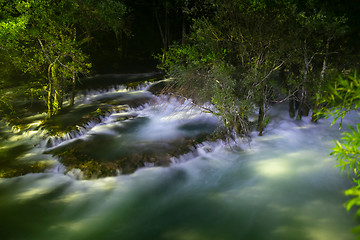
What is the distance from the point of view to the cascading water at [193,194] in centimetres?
865

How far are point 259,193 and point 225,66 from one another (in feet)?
18.9

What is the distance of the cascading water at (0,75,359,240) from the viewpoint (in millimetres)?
8648

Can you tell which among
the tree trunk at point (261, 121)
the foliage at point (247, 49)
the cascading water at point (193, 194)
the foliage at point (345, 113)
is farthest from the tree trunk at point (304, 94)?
the foliage at point (345, 113)

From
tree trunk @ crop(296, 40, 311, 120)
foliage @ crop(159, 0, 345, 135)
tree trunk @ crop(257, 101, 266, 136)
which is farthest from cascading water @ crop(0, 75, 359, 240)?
foliage @ crop(159, 0, 345, 135)

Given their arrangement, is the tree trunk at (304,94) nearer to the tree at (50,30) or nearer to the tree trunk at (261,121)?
the tree trunk at (261,121)

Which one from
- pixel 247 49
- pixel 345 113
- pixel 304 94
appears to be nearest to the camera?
pixel 345 113

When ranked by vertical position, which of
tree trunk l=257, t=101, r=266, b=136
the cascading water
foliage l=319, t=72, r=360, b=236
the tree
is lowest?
the cascading water

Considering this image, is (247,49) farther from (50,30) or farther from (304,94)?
(50,30)

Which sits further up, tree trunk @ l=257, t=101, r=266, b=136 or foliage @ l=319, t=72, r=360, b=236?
foliage @ l=319, t=72, r=360, b=236

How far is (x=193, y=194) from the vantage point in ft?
34.7

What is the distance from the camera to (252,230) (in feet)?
28.2

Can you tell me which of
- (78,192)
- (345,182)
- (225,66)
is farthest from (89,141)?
(345,182)

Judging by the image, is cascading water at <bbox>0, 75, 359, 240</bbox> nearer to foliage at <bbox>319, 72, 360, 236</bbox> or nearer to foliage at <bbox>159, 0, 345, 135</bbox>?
foliage at <bbox>159, 0, 345, 135</bbox>

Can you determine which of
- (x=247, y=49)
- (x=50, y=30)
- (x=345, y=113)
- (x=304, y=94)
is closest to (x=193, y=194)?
(x=345, y=113)
